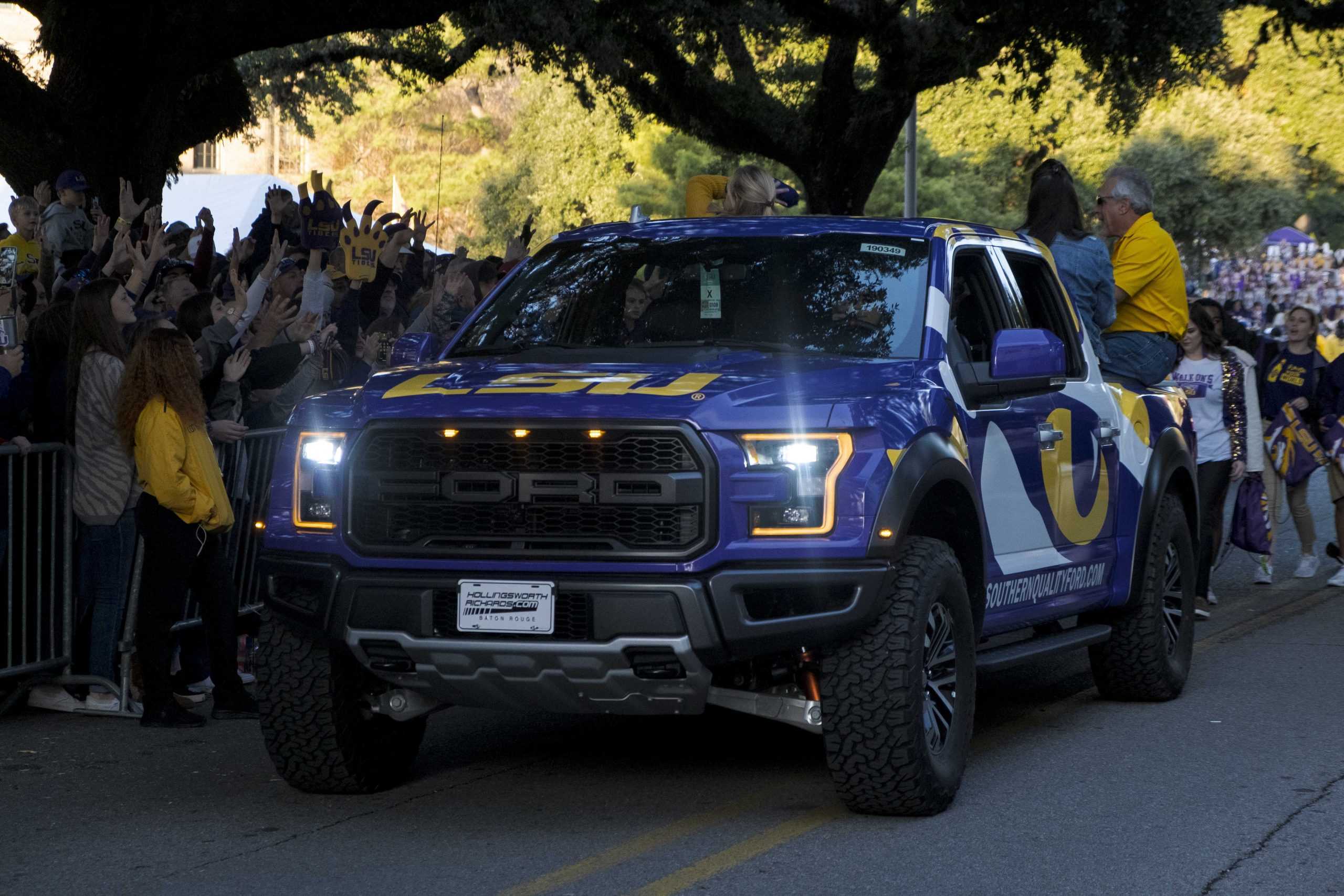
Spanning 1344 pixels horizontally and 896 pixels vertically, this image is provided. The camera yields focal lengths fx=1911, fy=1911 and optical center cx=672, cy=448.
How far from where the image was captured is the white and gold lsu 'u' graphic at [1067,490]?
7.58m

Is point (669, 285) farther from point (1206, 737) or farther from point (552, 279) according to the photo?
point (1206, 737)

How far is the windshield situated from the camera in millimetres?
6910

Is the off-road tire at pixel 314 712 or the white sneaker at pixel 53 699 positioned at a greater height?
the off-road tire at pixel 314 712

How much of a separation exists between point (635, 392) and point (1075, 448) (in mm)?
2569

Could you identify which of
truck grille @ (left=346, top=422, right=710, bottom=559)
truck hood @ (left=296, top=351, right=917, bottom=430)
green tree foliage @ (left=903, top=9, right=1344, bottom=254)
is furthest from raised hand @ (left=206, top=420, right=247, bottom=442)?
green tree foliage @ (left=903, top=9, right=1344, bottom=254)

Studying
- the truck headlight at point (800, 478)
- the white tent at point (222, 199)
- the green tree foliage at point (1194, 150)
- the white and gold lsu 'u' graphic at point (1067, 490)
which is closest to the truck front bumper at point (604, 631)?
the truck headlight at point (800, 478)

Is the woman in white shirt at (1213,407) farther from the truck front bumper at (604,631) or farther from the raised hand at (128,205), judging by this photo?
the truck front bumper at (604,631)

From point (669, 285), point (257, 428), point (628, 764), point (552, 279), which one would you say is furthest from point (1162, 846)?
point (257, 428)

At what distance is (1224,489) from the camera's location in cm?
1264

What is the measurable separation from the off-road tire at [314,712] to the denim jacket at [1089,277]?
4.40 meters

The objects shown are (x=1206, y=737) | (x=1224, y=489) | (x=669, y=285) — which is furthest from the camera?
(x=1224, y=489)

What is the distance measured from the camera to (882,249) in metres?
7.19

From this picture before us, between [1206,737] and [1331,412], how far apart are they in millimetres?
6423

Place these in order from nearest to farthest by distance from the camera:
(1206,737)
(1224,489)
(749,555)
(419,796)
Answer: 1. (749,555)
2. (419,796)
3. (1206,737)
4. (1224,489)
